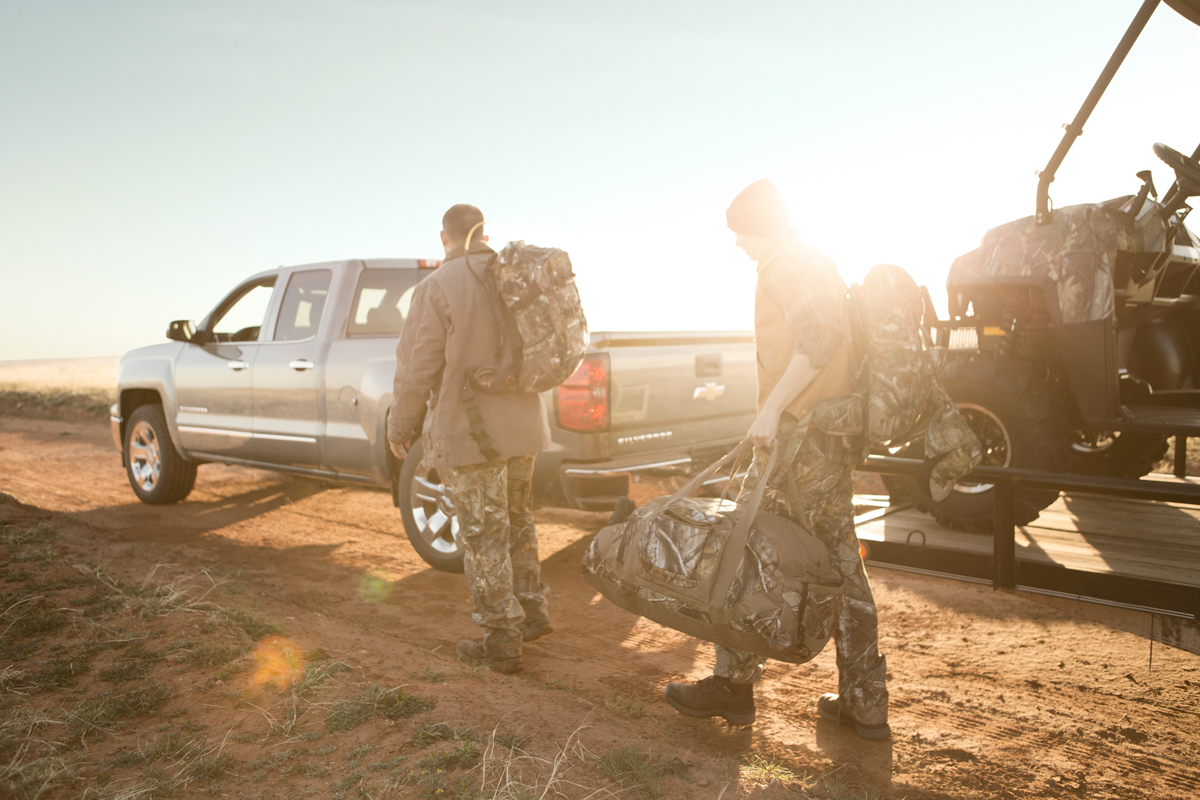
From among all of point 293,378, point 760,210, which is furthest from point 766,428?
point 293,378

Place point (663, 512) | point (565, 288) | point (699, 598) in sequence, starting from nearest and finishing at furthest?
point (699, 598) → point (663, 512) → point (565, 288)

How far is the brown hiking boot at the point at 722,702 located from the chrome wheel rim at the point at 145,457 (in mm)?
6879

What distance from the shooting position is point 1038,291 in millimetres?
4008

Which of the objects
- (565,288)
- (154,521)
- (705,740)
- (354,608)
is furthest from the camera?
(154,521)

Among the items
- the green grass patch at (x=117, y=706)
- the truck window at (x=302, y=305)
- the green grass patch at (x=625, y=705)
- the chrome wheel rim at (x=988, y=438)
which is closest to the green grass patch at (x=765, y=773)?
the green grass patch at (x=625, y=705)

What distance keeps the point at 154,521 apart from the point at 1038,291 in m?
7.54

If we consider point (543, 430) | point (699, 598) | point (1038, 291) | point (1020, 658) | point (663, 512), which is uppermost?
point (1038, 291)

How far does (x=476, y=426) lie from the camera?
11.9 feet

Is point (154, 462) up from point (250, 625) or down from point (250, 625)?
up

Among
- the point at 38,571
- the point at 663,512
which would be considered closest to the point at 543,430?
the point at 663,512

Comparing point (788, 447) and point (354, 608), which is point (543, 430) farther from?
point (354, 608)

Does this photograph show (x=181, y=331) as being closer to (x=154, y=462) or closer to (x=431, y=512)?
(x=154, y=462)

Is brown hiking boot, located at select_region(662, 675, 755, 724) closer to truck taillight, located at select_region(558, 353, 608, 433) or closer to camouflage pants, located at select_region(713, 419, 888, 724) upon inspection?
camouflage pants, located at select_region(713, 419, 888, 724)

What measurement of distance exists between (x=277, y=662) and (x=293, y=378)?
136 inches
